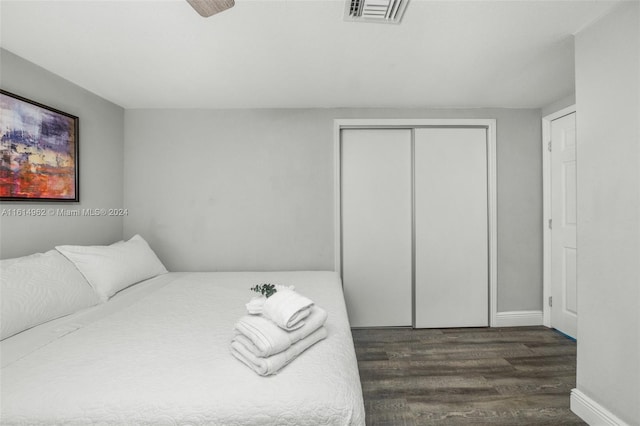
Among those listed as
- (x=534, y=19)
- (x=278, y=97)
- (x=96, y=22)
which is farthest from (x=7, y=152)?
(x=534, y=19)

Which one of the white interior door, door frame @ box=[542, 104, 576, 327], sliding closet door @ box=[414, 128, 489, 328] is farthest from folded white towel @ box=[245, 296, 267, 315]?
door frame @ box=[542, 104, 576, 327]

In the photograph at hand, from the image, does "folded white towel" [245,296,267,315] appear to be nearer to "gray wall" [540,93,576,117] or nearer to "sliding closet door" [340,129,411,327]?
"sliding closet door" [340,129,411,327]

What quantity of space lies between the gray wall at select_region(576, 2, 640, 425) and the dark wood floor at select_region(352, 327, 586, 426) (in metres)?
0.35

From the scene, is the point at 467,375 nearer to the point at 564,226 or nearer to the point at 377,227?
the point at 377,227

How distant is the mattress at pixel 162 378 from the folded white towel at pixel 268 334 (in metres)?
0.08

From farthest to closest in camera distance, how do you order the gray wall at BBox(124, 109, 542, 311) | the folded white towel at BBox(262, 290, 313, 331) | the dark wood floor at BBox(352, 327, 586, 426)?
the gray wall at BBox(124, 109, 542, 311) < the dark wood floor at BBox(352, 327, 586, 426) < the folded white towel at BBox(262, 290, 313, 331)

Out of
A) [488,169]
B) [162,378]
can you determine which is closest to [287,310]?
[162,378]

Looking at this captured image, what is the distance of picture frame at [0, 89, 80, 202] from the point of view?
6.27 feet

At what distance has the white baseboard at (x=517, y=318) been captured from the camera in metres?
3.13

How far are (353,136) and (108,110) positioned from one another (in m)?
2.39

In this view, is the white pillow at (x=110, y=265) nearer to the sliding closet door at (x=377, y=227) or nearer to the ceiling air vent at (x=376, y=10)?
the sliding closet door at (x=377, y=227)

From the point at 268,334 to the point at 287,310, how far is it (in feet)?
0.43

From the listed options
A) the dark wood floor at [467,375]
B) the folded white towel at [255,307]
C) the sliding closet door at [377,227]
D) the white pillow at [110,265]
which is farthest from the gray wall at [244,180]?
the folded white towel at [255,307]

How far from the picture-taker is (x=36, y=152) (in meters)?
2.11
